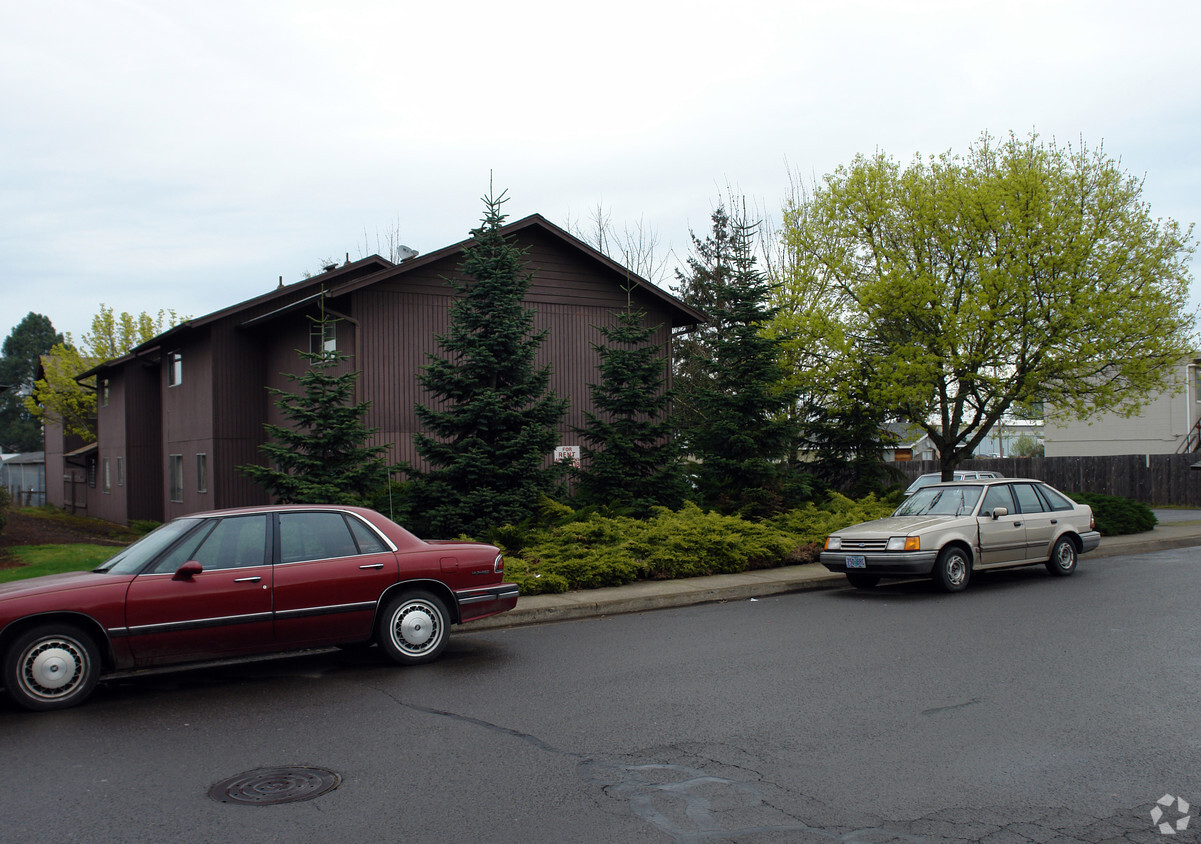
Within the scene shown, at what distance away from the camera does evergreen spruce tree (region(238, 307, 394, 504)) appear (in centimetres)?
1434

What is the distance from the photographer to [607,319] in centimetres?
2262

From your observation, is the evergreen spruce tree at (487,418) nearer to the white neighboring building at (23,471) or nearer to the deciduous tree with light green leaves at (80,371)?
the deciduous tree with light green leaves at (80,371)

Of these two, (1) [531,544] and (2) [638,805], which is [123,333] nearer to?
(1) [531,544]

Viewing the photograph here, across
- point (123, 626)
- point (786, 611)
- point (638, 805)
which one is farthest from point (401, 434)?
point (638, 805)

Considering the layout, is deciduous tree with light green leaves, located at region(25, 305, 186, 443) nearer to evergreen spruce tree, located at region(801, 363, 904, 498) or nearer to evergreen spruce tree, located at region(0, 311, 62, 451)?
evergreen spruce tree, located at region(801, 363, 904, 498)

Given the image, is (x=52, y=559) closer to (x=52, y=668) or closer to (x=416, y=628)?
(x=52, y=668)

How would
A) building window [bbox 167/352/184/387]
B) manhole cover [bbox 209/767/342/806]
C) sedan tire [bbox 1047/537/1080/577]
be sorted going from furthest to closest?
building window [bbox 167/352/184/387] → sedan tire [bbox 1047/537/1080/577] → manhole cover [bbox 209/767/342/806]

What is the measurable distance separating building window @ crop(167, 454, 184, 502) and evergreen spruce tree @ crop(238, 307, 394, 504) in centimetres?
1212

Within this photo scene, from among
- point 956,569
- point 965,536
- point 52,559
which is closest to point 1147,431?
point 965,536

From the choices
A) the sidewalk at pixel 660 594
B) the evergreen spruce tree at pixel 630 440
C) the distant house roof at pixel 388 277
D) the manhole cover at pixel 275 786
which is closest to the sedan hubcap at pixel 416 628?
the sidewalk at pixel 660 594

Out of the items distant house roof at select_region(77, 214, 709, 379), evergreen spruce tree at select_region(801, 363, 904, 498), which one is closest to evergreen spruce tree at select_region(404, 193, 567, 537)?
distant house roof at select_region(77, 214, 709, 379)

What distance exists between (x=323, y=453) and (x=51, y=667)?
8.28 metres

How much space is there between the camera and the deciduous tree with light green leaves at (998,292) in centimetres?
2275

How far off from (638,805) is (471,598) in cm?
408
